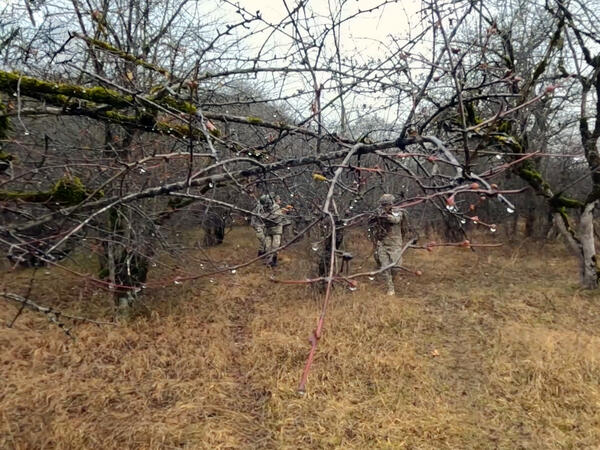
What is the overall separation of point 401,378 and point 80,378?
3204mm

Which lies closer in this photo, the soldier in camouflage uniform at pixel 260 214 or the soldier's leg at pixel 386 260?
the soldier in camouflage uniform at pixel 260 214

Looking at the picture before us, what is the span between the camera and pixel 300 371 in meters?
4.29

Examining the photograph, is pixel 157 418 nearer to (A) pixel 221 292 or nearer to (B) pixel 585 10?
(A) pixel 221 292

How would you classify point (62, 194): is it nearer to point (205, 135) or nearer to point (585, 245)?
point (205, 135)

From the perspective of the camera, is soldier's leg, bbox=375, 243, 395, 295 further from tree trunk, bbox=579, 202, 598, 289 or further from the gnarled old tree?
tree trunk, bbox=579, 202, 598, 289

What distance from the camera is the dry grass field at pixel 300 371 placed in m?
3.39

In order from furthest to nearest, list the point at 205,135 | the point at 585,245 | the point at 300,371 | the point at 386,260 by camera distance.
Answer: the point at 386,260 < the point at 585,245 < the point at 300,371 < the point at 205,135

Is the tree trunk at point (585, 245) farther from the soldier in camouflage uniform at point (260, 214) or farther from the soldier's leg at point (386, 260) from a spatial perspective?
Answer: the soldier in camouflage uniform at point (260, 214)

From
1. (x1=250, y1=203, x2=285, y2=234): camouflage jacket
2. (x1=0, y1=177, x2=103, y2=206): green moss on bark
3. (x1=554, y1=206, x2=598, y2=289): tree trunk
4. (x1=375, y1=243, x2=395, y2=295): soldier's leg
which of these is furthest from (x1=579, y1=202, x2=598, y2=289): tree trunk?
(x1=0, y1=177, x2=103, y2=206): green moss on bark

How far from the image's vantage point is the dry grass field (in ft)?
11.1

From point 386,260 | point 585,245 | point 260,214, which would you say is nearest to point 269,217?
point 260,214

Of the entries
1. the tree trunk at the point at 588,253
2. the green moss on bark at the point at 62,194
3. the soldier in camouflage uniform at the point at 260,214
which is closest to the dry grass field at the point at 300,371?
the tree trunk at the point at 588,253

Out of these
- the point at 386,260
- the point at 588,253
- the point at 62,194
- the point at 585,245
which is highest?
the point at 62,194

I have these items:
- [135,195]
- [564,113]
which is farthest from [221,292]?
[564,113]
